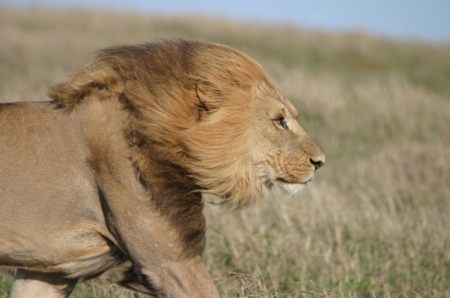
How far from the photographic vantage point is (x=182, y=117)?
9.11ft

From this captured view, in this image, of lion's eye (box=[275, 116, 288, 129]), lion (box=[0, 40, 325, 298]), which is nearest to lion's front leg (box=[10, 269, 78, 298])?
lion (box=[0, 40, 325, 298])

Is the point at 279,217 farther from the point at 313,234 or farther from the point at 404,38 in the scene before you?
the point at 404,38

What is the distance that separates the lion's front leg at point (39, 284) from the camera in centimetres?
306

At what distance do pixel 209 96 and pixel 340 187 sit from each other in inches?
150

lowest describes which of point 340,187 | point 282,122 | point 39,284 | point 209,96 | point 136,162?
point 340,187

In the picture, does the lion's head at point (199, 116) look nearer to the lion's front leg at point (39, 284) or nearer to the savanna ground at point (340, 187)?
the savanna ground at point (340, 187)

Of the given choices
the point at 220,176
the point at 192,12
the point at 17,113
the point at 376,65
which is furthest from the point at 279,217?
the point at 192,12

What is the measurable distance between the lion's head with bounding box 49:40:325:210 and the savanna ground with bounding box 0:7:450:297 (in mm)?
353

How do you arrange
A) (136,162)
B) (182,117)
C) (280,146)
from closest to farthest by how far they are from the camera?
(136,162) → (182,117) → (280,146)

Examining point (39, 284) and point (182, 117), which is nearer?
point (182, 117)

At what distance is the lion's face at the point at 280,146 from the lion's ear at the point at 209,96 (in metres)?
0.19

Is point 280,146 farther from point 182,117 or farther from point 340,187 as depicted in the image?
point 340,187

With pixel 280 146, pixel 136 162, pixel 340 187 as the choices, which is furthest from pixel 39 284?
pixel 340 187

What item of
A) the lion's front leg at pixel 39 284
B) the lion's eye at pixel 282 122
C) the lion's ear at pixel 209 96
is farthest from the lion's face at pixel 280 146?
the lion's front leg at pixel 39 284
